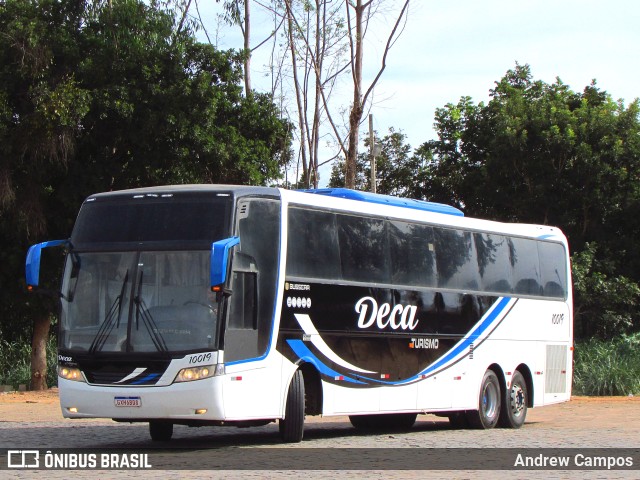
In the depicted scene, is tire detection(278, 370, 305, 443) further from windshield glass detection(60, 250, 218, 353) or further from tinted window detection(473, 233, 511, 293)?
tinted window detection(473, 233, 511, 293)

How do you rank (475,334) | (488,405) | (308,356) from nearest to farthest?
(308,356) < (475,334) < (488,405)

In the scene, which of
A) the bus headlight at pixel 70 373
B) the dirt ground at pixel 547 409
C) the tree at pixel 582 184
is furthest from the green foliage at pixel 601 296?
the bus headlight at pixel 70 373

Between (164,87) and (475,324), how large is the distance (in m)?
10.9

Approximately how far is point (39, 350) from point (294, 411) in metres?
15.6

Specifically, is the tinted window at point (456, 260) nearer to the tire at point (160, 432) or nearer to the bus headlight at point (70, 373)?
the tire at point (160, 432)

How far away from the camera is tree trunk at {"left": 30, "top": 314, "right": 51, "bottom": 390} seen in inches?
1096

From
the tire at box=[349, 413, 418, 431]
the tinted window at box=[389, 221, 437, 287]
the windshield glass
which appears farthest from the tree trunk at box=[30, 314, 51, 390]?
the windshield glass

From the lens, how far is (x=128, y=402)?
1265 cm

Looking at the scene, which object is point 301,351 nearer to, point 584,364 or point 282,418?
point 282,418

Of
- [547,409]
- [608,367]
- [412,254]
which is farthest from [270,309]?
[608,367]

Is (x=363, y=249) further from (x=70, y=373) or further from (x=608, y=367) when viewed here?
(x=608, y=367)

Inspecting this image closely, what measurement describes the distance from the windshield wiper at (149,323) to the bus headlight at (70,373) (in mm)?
929

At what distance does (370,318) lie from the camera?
15.4 metres

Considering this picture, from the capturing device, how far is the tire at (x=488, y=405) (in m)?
17.8
